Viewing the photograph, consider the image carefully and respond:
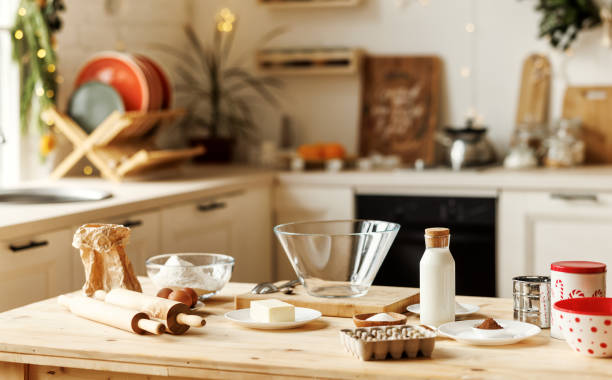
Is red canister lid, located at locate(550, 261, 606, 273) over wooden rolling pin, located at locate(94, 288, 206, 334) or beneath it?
over

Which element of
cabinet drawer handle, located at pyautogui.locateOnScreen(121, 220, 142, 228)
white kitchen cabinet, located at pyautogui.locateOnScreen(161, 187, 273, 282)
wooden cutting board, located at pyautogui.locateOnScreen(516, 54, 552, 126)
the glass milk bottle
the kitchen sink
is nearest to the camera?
the glass milk bottle

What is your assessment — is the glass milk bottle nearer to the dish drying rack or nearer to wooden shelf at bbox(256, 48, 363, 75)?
the dish drying rack

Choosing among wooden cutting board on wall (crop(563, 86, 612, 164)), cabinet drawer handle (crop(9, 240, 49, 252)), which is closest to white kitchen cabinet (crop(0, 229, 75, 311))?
cabinet drawer handle (crop(9, 240, 49, 252))

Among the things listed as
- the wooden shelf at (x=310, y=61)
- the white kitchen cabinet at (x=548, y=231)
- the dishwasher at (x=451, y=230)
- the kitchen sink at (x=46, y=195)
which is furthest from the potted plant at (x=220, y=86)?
the white kitchen cabinet at (x=548, y=231)

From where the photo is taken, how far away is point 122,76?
3.72 metres

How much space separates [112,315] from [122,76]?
2266 millimetres

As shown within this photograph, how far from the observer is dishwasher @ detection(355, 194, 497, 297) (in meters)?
3.72

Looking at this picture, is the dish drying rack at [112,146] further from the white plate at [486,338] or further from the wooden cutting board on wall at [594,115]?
the white plate at [486,338]

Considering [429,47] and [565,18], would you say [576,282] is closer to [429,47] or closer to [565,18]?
[565,18]

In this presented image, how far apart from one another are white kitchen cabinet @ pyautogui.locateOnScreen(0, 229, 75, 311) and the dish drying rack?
88 cm

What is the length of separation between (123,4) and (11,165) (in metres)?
1.10

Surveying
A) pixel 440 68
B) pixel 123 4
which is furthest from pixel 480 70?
pixel 123 4

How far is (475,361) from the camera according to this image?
1366 millimetres

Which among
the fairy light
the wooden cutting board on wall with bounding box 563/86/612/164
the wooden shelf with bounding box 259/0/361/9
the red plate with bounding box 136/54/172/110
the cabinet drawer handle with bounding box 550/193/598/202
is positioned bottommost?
the cabinet drawer handle with bounding box 550/193/598/202
